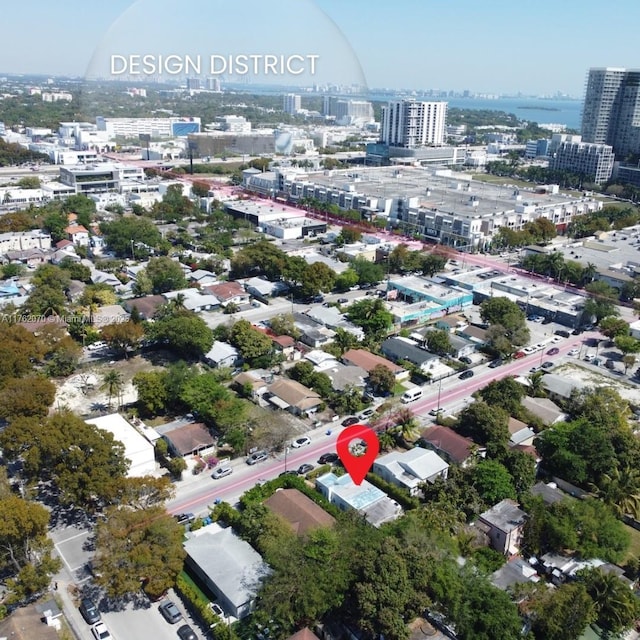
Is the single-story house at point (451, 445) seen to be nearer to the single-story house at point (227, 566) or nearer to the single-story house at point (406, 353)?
the single-story house at point (406, 353)

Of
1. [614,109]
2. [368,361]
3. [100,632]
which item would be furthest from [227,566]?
[614,109]

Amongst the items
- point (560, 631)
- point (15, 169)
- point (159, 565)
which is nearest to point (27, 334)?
point (159, 565)

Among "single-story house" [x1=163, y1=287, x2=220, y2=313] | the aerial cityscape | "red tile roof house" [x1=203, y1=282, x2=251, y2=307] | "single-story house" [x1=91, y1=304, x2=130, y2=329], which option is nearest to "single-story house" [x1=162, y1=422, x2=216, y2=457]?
the aerial cityscape

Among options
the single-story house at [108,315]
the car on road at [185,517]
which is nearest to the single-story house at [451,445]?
the car on road at [185,517]

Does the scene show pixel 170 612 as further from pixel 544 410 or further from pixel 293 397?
pixel 544 410

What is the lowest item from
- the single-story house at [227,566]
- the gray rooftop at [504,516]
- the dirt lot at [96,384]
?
the dirt lot at [96,384]

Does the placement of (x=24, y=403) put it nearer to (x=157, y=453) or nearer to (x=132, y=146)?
(x=157, y=453)
